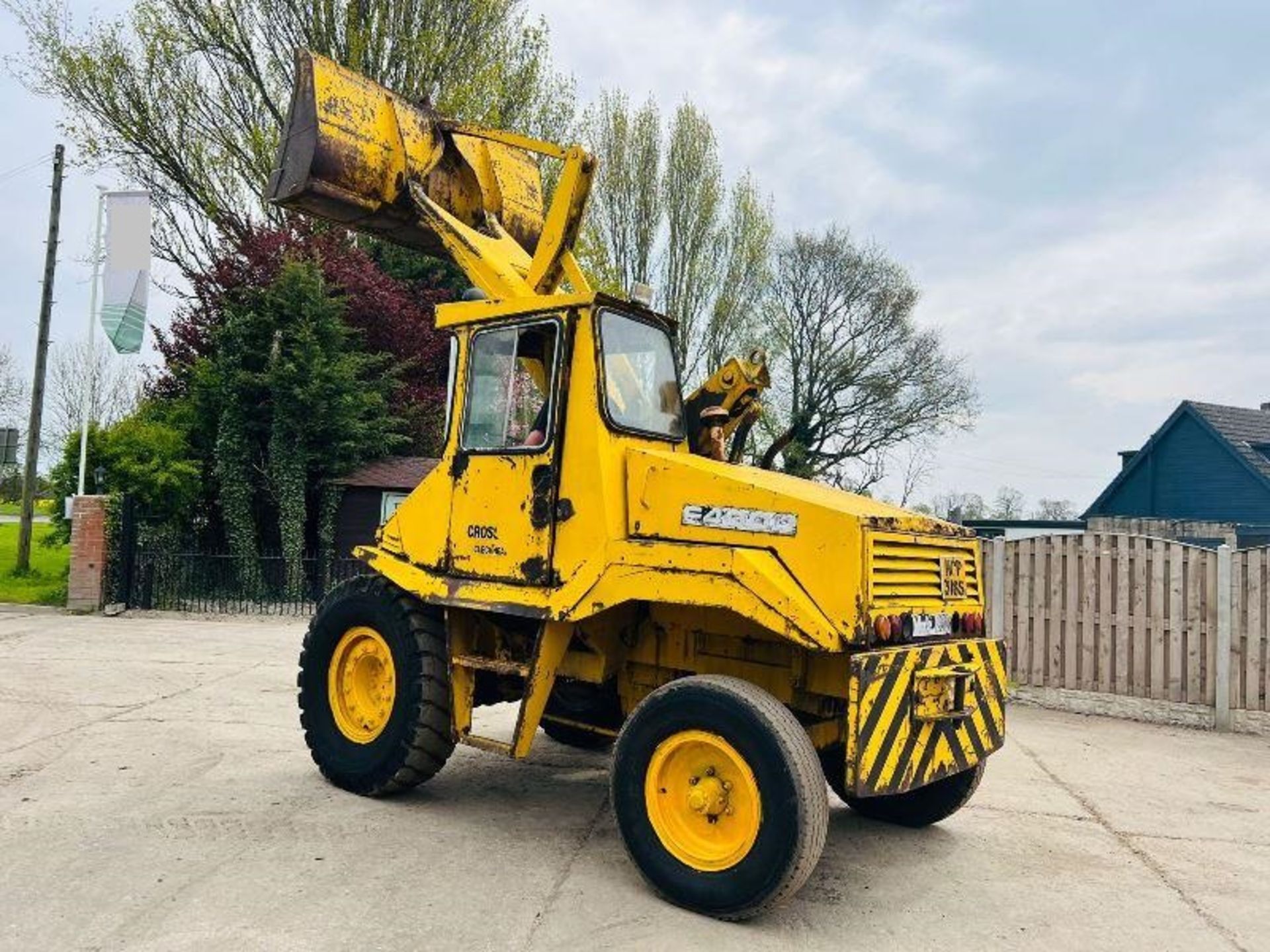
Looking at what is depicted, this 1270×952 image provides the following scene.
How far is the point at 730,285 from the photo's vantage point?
95.9 ft

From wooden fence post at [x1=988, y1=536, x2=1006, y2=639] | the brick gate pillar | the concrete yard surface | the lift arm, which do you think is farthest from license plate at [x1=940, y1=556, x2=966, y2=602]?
the brick gate pillar

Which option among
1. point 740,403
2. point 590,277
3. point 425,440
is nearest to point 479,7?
point 590,277

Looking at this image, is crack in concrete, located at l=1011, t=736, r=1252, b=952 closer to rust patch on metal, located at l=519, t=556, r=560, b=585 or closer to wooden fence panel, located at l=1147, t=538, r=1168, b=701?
wooden fence panel, located at l=1147, t=538, r=1168, b=701

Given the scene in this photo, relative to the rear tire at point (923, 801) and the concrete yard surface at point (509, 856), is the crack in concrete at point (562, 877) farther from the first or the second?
the rear tire at point (923, 801)

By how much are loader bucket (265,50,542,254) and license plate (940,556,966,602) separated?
3.80 meters

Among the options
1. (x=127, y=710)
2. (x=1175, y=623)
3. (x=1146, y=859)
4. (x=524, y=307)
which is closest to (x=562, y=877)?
(x=524, y=307)

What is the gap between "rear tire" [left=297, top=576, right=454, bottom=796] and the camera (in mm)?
5332

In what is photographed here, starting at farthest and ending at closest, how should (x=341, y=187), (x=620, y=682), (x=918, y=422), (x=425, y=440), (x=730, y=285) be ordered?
(x=918, y=422), (x=730, y=285), (x=425, y=440), (x=341, y=187), (x=620, y=682)

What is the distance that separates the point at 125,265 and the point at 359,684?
46.1 feet

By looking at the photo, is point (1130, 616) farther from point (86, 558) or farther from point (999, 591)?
point (86, 558)

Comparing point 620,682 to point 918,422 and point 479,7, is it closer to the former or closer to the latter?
point 479,7

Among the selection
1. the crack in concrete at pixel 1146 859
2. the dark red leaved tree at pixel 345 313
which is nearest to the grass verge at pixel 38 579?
the dark red leaved tree at pixel 345 313

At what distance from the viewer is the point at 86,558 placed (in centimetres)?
1463

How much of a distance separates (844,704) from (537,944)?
186 centimetres
